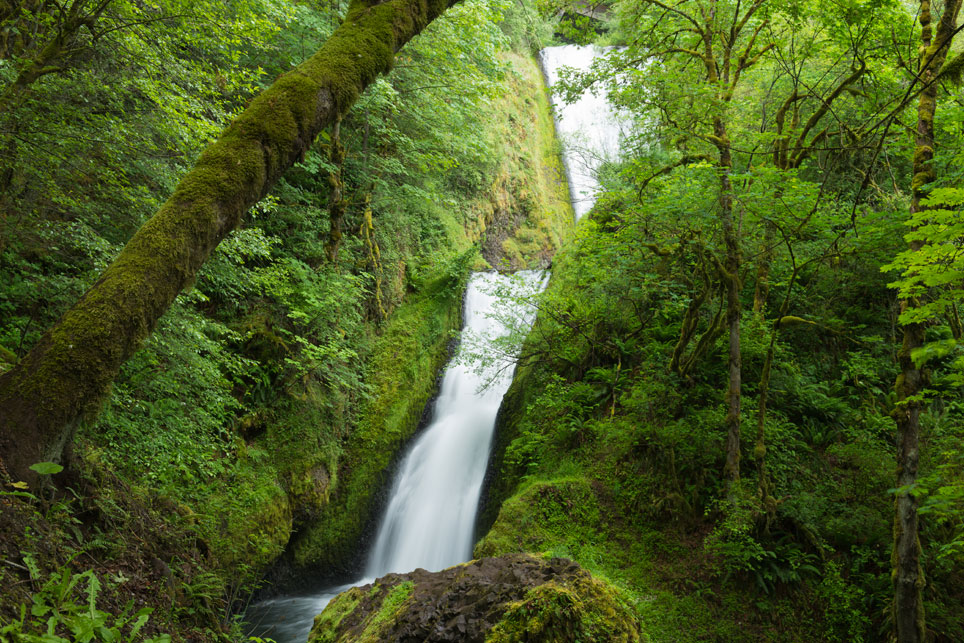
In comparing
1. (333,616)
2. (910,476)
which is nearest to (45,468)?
(333,616)

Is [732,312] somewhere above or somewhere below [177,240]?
above

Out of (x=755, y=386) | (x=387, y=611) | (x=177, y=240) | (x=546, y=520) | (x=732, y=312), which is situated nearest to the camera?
(x=177, y=240)

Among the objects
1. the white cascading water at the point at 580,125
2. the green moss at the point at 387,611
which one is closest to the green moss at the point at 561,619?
the green moss at the point at 387,611

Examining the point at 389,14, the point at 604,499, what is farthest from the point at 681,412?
the point at 389,14

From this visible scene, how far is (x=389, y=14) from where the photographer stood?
3527 mm

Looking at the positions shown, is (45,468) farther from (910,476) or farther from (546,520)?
(910,476)

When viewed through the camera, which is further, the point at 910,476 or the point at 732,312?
the point at 732,312

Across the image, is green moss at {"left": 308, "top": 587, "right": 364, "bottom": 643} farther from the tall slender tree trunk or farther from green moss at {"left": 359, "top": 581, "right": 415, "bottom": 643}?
the tall slender tree trunk

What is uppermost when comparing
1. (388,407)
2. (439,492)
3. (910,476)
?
(388,407)

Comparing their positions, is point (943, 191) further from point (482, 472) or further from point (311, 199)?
point (311, 199)

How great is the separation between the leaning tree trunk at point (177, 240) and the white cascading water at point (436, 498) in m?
5.40

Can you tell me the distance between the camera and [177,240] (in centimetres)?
279

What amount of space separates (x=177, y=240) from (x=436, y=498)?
791cm

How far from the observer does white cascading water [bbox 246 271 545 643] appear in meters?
7.61
